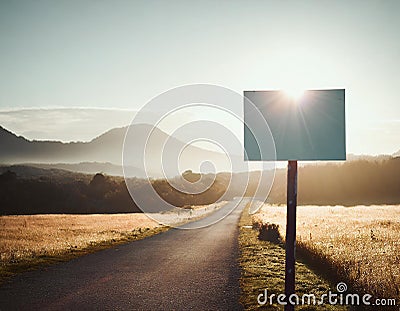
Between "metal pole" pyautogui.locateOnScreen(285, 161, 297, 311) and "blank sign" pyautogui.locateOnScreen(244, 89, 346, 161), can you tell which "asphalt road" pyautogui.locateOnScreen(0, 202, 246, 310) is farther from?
"blank sign" pyautogui.locateOnScreen(244, 89, 346, 161)

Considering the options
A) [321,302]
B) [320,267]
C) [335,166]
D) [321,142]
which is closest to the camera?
[321,142]

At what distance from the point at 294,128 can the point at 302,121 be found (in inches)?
9.0

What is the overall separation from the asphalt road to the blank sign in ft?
13.7

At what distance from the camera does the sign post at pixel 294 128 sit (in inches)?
394

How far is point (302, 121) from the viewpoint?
10172mm

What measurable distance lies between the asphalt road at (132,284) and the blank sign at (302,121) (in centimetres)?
419

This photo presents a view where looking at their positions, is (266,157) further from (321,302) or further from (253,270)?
(253,270)

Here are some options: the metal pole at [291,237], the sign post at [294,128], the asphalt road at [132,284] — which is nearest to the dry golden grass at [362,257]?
the metal pole at [291,237]

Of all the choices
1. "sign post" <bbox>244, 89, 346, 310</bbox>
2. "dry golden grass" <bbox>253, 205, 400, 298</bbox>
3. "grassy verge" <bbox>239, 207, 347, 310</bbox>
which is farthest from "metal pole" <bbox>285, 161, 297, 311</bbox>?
"dry golden grass" <bbox>253, 205, 400, 298</bbox>

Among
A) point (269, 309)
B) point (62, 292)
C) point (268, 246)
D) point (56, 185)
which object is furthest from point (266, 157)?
point (56, 185)

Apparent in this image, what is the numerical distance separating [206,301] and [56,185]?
7877 cm

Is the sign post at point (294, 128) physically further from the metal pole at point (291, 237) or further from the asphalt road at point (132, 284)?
the asphalt road at point (132, 284)

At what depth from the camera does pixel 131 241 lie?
91.0 ft

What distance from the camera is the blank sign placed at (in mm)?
10000
